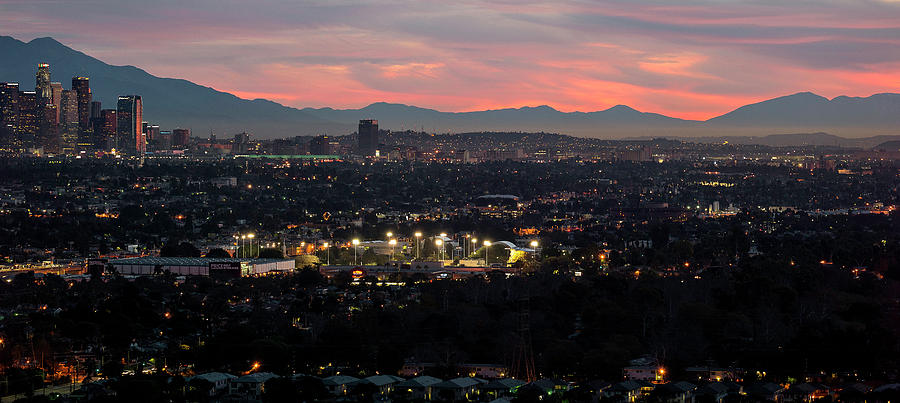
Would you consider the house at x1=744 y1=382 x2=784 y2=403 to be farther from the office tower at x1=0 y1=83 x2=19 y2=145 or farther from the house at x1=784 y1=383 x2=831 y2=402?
the office tower at x1=0 y1=83 x2=19 y2=145

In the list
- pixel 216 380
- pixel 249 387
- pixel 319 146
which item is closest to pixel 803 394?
pixel 249 387

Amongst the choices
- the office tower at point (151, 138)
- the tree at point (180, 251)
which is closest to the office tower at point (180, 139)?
the office tower at point (151, 138)

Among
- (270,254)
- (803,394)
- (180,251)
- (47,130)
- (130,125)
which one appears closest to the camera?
(803,394)

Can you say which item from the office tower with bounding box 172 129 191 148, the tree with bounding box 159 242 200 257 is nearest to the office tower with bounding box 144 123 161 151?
the office tower with bounding box 172 129 191 148

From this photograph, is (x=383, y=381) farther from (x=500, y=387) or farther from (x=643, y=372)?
(x=643, y=372)

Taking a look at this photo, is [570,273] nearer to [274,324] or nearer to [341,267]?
[341,267]

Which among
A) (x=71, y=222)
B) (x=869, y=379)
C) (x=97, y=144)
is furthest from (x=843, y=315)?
(x=97, y=144)

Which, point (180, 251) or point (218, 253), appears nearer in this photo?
point (218, 253)
